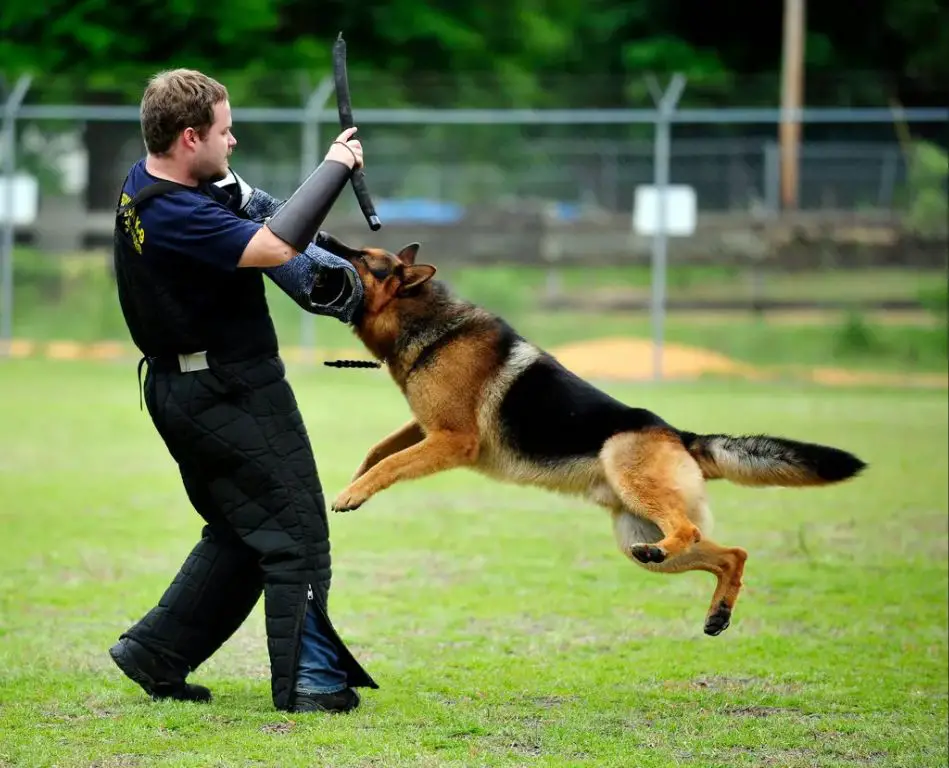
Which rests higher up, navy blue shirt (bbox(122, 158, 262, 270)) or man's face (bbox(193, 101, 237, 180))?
man's face (bbox(193, 101, 237, 180))

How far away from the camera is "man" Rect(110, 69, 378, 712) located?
4074 mm

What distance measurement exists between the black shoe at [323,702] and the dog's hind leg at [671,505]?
3.44 ft

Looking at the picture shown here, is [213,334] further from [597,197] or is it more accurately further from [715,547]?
[597,197]

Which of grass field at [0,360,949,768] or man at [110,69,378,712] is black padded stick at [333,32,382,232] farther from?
grass field at [0,360,949,768]

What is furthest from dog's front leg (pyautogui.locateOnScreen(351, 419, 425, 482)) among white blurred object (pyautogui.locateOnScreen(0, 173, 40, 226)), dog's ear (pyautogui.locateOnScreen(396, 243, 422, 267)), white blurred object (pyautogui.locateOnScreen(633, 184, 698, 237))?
white blurred object (pyautogui.locateOnScreen(0, 173, 40, 226))

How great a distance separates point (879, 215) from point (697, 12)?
27.6 ft

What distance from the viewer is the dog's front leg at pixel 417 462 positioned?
4.64m

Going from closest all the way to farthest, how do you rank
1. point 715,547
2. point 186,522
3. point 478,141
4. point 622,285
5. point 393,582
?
point 715,547 → point 393,582 → point 186,522 → point 478,141 → point 622,285

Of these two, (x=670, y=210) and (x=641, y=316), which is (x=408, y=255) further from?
(x=641, y=316)

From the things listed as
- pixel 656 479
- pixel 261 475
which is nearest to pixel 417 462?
pixel 261 475

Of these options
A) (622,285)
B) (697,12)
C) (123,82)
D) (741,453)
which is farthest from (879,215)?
(741,453)

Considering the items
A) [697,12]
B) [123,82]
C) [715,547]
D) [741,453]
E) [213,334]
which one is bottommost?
[715,547]

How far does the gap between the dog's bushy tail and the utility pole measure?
12.5 m

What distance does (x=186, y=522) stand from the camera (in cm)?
825
